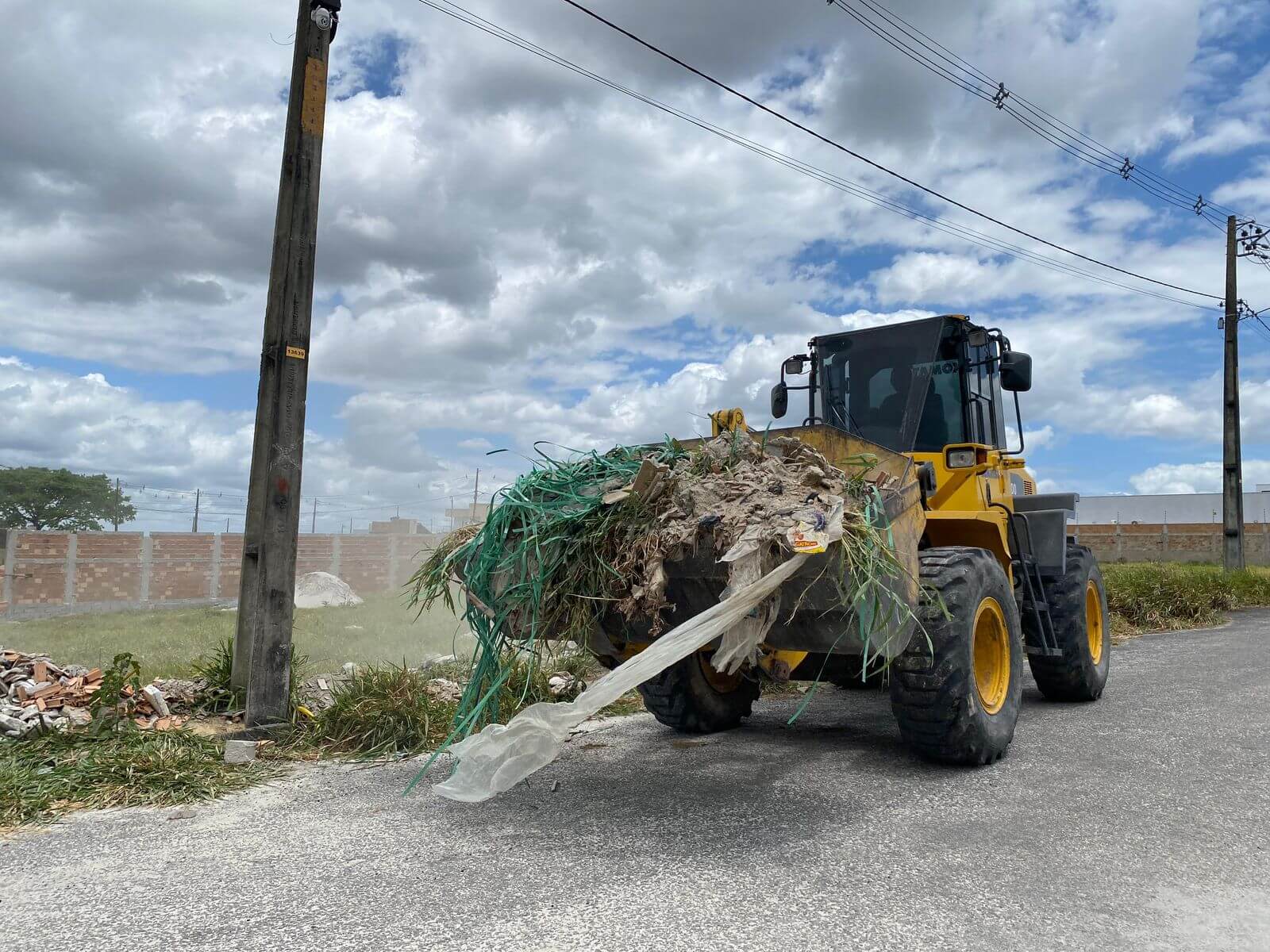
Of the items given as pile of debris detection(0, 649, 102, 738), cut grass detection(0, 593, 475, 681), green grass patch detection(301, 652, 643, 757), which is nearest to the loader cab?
green grass patch detection(301, 652, 643, 757)

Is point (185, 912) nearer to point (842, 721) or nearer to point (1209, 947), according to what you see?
point (1209, 947)

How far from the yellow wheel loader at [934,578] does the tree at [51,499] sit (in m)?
32.0

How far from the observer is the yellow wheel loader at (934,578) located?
4.55 meters

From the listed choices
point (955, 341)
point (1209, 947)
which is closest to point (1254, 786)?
point (1209, 947)

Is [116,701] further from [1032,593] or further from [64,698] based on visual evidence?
[1032,593]

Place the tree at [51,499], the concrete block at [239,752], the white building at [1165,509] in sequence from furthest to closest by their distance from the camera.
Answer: the white building at [1165,509], the tree at [51,499], the concrete block at [239,752]

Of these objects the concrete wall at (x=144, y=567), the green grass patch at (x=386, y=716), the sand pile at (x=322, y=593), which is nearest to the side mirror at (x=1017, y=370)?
the green grass patch at (x=386, y=716)

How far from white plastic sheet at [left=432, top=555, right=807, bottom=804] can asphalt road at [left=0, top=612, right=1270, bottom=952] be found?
1.05 feet

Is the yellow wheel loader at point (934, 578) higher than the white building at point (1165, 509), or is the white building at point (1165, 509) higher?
the white building at point (1165, 509)

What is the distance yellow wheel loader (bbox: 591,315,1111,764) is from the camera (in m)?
4.55

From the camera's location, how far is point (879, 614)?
4.22m

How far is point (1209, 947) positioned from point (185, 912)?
11.8 ft

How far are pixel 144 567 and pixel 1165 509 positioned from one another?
63.0 meters

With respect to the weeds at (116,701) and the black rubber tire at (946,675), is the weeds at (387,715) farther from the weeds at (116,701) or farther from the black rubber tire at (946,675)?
the black rubber tire at (946,675)
